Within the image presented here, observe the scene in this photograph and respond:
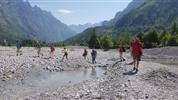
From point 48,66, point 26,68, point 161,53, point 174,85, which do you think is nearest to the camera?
point 174,85

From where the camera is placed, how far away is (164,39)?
154 metres

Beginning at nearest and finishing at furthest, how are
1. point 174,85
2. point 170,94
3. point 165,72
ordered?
point 170,94, point 174,85, point 165,72

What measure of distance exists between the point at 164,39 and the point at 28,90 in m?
129

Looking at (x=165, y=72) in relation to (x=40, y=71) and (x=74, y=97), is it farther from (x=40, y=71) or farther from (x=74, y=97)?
(x=40, y=71)

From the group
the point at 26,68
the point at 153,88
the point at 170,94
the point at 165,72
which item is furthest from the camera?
the point at 26,68

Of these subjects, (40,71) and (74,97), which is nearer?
(74,97)

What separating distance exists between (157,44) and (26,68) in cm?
11255

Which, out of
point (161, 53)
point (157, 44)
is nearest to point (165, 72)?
point (161, 53)

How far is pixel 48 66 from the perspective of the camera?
50.3 m

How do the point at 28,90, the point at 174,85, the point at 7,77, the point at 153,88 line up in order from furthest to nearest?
the point at 7,77
the point at 28,90
the point at 174,85
the point at 153,88

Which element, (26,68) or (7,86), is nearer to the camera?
(7,86)

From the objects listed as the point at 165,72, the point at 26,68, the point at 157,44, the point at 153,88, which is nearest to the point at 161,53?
the point at 157,44

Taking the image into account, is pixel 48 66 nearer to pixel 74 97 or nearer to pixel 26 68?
pixel 26 68

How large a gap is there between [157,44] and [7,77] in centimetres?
12091
